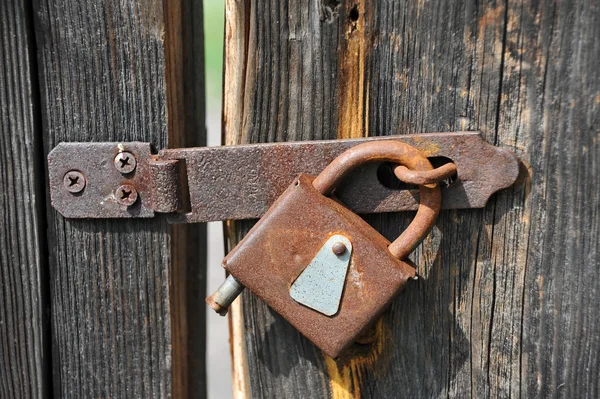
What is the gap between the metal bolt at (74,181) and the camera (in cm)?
72

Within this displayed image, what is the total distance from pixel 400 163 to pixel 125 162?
364 mm

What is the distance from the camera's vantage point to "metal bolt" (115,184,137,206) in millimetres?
718

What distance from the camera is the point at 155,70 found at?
2.36 ft

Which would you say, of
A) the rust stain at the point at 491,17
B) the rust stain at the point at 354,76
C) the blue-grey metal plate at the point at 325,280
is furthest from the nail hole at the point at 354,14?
the blue-grey metal plate at the point at 325,280

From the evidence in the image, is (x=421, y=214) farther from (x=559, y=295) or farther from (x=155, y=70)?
(x=155, y=70)

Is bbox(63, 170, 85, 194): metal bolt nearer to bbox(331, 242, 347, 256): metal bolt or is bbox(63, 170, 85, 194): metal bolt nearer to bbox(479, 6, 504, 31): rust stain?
bbox(331, 242, 347, 256): metal bolt

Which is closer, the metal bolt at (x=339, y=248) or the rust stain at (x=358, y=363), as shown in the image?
the metal bolt at (x=339, y=248)

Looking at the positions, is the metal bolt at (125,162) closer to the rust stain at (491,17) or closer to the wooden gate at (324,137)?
the wooden gate at (324,137)

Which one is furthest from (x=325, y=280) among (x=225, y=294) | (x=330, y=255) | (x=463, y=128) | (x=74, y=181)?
(x=74, y=181)

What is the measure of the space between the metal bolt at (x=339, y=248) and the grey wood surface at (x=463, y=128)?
3.5 inches

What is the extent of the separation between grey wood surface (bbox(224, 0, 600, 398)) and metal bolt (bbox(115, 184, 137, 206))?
14cm

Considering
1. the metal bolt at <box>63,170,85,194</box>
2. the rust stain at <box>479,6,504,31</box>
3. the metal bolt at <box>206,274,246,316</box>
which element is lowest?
the metal bolt at <box>206,274,246,316</box>

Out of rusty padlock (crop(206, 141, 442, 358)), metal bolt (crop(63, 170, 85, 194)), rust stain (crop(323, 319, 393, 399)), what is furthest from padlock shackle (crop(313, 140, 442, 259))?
metal bolt (crop(63, 170, 85, 194))

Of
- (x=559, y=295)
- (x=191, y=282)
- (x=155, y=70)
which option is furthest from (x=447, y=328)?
(x=155, y=70)
